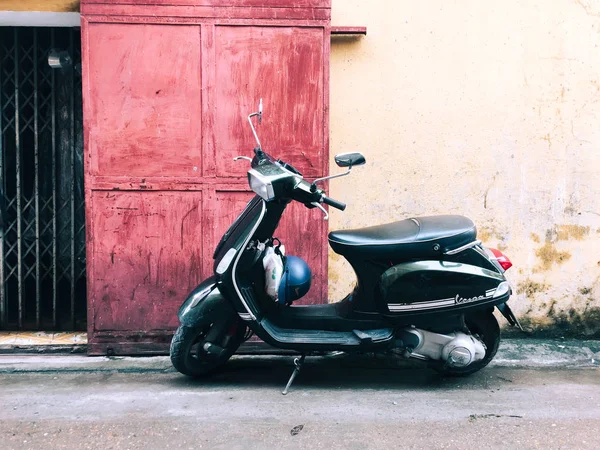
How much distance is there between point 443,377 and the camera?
4.09 m

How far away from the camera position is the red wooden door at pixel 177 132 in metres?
4.46

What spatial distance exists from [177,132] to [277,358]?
6.18 feet

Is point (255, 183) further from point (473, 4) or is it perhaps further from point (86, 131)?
point (473, 4)

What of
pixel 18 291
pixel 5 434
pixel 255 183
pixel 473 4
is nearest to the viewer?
pixel 5 434

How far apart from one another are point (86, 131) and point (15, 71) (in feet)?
3.62

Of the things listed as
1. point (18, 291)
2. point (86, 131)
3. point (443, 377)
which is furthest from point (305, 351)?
point (18, 291)

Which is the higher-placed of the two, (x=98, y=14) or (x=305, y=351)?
(x=98, y=14)

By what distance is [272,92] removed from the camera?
14.9ft

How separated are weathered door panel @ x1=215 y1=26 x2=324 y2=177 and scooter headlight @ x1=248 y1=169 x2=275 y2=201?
985 mm

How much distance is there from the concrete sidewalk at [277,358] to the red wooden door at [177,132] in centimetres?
15

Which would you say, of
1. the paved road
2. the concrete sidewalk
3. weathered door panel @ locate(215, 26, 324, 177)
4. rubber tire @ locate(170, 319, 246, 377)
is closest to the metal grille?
the concrete sidewalk

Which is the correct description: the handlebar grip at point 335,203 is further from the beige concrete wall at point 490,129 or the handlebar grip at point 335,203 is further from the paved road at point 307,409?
the beige concrete wall at point 490,129

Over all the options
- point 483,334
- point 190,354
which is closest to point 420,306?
point 483,334

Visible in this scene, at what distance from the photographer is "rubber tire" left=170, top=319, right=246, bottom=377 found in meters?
3.85
